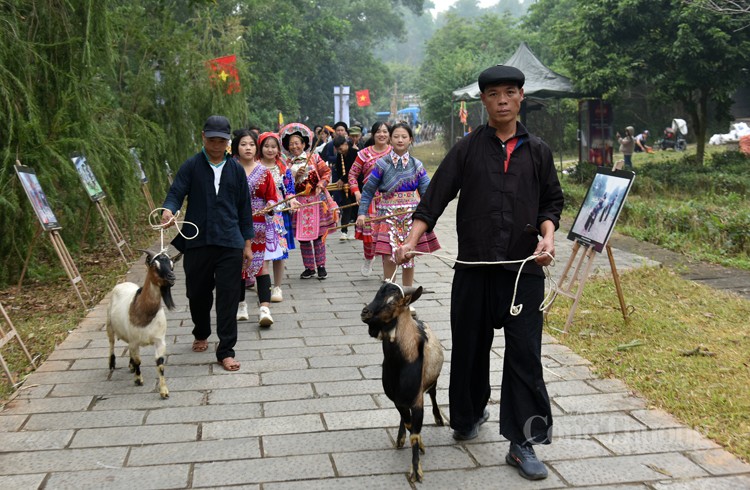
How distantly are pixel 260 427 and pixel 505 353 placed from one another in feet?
5.01

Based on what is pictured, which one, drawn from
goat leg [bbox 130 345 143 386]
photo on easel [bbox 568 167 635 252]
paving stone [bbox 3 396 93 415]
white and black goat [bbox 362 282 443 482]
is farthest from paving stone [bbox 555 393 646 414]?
paving stone [bbox 3 396 93 415]

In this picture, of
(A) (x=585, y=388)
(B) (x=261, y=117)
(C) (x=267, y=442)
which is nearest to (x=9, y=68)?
(C) (x=267, y=442)

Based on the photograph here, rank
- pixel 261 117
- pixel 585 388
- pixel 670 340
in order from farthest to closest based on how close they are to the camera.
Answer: pixel 261 117, pixel 670 340, pixel 585 388

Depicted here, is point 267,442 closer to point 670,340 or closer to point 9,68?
point 670,340

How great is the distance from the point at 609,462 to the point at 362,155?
5.37 metres

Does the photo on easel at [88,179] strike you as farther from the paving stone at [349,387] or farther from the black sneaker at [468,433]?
the black sneaker at [468,433]

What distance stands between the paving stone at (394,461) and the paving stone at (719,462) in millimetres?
1162

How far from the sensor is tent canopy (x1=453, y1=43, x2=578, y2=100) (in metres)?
19.4

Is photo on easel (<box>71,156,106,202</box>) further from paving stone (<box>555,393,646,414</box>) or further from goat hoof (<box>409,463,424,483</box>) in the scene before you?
goat hoof (<box>409,463,424,483</box>)

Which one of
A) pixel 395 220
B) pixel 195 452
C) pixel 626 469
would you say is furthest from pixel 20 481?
pixel 395 220

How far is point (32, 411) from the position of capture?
4969 mm

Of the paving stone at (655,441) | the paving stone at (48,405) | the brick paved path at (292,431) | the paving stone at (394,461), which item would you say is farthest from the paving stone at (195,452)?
the paving stone at (655,441)

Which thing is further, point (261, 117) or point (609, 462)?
point (261, 117)

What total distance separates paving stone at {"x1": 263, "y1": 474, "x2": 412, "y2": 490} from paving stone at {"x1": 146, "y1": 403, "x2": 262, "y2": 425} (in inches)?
39.2
